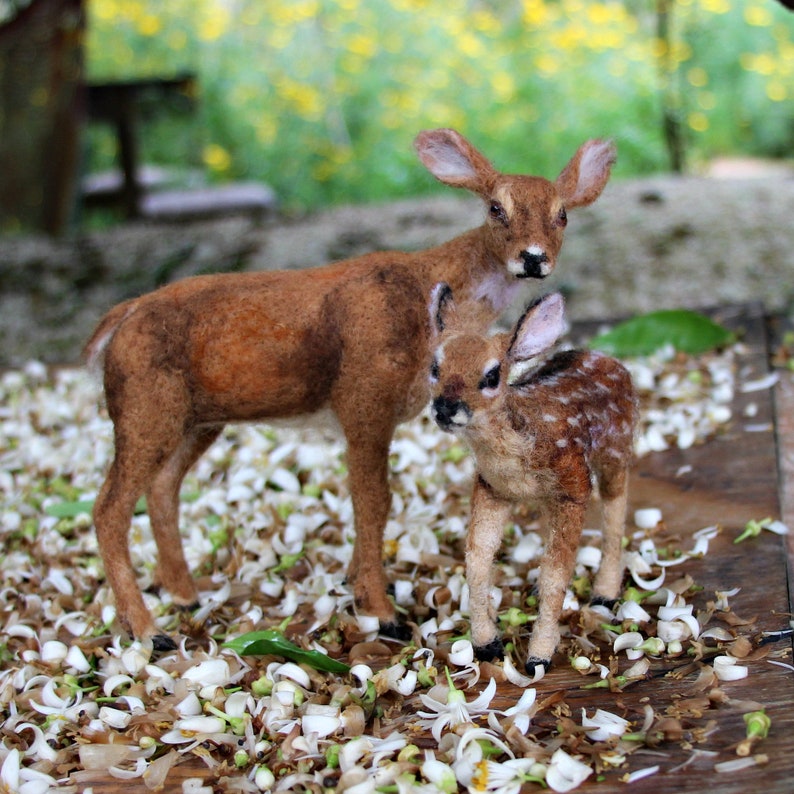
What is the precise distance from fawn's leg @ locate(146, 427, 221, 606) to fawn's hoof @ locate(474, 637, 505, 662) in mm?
703

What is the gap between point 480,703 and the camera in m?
1.71

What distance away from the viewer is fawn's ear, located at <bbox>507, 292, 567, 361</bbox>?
164cm

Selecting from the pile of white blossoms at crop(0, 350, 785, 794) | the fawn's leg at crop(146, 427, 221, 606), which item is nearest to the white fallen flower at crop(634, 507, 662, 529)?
the pile of white blossoms at crop(0, 350, 785, 794)

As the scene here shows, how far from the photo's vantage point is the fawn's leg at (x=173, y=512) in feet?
6.98

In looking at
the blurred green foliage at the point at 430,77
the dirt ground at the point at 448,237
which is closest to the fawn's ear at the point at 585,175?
the dirt ground at the point at 448,237

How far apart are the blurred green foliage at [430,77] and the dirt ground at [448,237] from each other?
1.34 meters

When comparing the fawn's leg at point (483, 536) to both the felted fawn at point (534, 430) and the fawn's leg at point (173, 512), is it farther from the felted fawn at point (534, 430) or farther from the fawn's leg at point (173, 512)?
the fawn's leg at point (173, 512)

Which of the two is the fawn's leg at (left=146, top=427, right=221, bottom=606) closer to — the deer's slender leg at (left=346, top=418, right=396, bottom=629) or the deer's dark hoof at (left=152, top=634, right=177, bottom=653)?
the deer's dark hoof at (left=152, top=634, right=177, bottom=653)

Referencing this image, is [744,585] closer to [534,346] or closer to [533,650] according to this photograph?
[533,650]

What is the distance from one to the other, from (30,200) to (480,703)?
4.85 meters

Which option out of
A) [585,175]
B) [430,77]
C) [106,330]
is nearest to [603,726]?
[585,175]

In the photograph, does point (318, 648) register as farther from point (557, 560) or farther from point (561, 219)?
point (561, 219)

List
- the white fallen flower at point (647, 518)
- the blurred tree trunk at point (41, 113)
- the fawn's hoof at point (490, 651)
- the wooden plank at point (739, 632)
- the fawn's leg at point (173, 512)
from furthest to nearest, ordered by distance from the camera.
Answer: the blurred tree trunk at point (41, 113)
the white fallen flower at point (647, 518)
the fawn's leg at point (173, 512)
the fawn's hoof at point (490, 651)
the wooden plank at point (739, 632)

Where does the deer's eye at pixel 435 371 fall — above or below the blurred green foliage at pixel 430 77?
below
